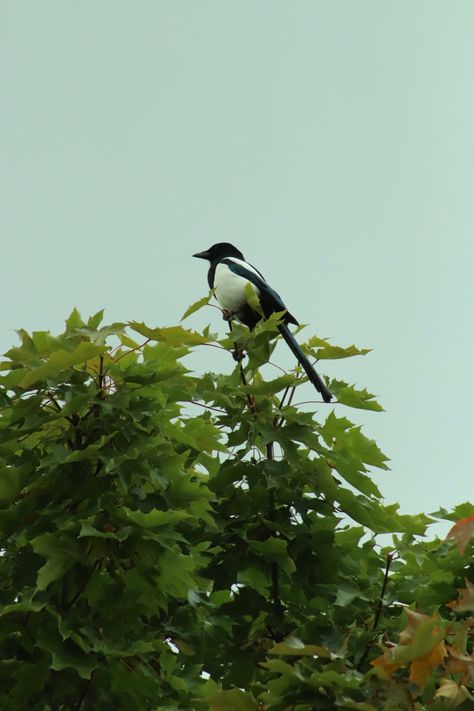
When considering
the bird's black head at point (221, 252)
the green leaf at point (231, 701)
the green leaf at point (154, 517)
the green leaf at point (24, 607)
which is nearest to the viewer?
the green leaf at point (231, 701)

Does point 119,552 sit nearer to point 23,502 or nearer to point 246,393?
point 23,502

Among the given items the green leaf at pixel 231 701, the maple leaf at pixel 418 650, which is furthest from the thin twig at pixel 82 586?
the maple leaf at pixel 418 650

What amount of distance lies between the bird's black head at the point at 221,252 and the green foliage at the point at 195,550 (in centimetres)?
460

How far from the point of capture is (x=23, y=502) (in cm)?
580

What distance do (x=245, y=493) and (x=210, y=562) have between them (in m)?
0.44

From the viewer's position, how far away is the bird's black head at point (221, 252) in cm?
1133

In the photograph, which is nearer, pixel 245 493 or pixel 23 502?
pixel 23 502

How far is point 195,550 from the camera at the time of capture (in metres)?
6.15

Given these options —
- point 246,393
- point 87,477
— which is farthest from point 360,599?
point 87,477

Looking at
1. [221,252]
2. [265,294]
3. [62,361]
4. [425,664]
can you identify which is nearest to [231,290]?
[265,294]

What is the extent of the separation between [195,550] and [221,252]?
5.62 metres

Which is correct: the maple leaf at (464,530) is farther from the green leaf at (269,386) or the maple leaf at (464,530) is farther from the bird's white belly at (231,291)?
the bird's white belly at (231,291)

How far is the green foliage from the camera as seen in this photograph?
535cm

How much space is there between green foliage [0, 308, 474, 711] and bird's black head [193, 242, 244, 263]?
4.60 metres
